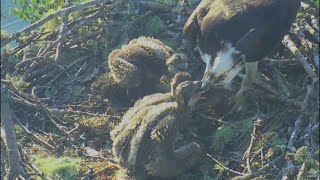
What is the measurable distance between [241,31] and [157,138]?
113 cm

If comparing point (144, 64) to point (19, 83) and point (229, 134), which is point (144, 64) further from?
point (19, 83)

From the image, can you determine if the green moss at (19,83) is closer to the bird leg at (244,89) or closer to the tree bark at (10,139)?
the tree bark at (10,139)

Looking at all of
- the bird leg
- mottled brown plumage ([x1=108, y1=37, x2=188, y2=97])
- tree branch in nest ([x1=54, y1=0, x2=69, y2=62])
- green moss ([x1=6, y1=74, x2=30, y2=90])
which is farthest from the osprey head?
green moss ([x1=6, y1=74, x2=30, y2=90])

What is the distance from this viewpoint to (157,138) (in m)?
4.79

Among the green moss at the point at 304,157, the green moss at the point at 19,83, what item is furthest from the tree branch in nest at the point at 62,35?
the green moss at the point at 304,157

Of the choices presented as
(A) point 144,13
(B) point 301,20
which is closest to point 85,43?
(A) point 144,13

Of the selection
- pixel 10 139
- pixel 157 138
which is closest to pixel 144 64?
pixel 157 138

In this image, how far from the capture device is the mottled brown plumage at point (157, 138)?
4742mm

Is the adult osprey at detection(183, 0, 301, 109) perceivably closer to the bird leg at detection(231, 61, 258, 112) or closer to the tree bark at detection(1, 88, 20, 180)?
the bird leg at detection(231, 61, 258, 112)

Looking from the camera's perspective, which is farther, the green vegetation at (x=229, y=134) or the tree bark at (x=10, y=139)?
the green vegetation at (x=229, y=134)

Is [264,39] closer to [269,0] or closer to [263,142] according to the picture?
[269,0]

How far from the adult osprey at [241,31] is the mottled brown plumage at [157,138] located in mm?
361

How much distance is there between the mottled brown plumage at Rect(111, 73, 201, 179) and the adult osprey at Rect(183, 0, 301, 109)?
361 millimetres

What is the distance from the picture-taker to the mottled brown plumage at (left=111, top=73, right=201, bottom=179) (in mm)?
4742
